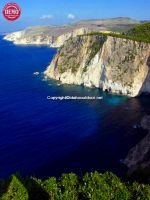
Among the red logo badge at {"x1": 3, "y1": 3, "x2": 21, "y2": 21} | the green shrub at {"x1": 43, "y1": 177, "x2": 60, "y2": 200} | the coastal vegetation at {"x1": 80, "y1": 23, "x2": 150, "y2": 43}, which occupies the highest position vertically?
the red logo badge at {"x1": 3, "y1": 3, "x2": 21, "y2": 21}

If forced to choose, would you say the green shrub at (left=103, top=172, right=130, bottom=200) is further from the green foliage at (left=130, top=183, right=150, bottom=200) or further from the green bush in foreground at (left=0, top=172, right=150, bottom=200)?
the green foliage at (left=130, top=183, right=150, bottom=200)

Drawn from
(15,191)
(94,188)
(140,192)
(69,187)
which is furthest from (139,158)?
(15,191)

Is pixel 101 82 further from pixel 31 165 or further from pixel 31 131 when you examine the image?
pixel 31 165

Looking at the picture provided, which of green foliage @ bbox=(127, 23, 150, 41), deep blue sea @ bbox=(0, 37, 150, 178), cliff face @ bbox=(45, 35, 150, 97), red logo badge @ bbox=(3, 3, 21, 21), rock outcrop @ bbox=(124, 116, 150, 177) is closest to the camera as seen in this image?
red logo badge @ bbox=(3, 3, 21, 21)

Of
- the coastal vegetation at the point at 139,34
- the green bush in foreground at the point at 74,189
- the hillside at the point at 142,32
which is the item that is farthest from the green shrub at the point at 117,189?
the hillside at the point at 142,32

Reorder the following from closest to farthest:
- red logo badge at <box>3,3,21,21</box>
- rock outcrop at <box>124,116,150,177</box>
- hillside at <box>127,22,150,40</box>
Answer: red logo badge at <box>3,3,21,21</box> → rock outcrop at <box>124,116,150,177</box> → hillside at <box>127,22,150,40</box>

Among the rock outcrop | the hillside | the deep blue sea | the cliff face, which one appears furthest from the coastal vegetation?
the rock outcrop

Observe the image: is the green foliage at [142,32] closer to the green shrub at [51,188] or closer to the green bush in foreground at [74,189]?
the green bush in foreground at [74,189]
